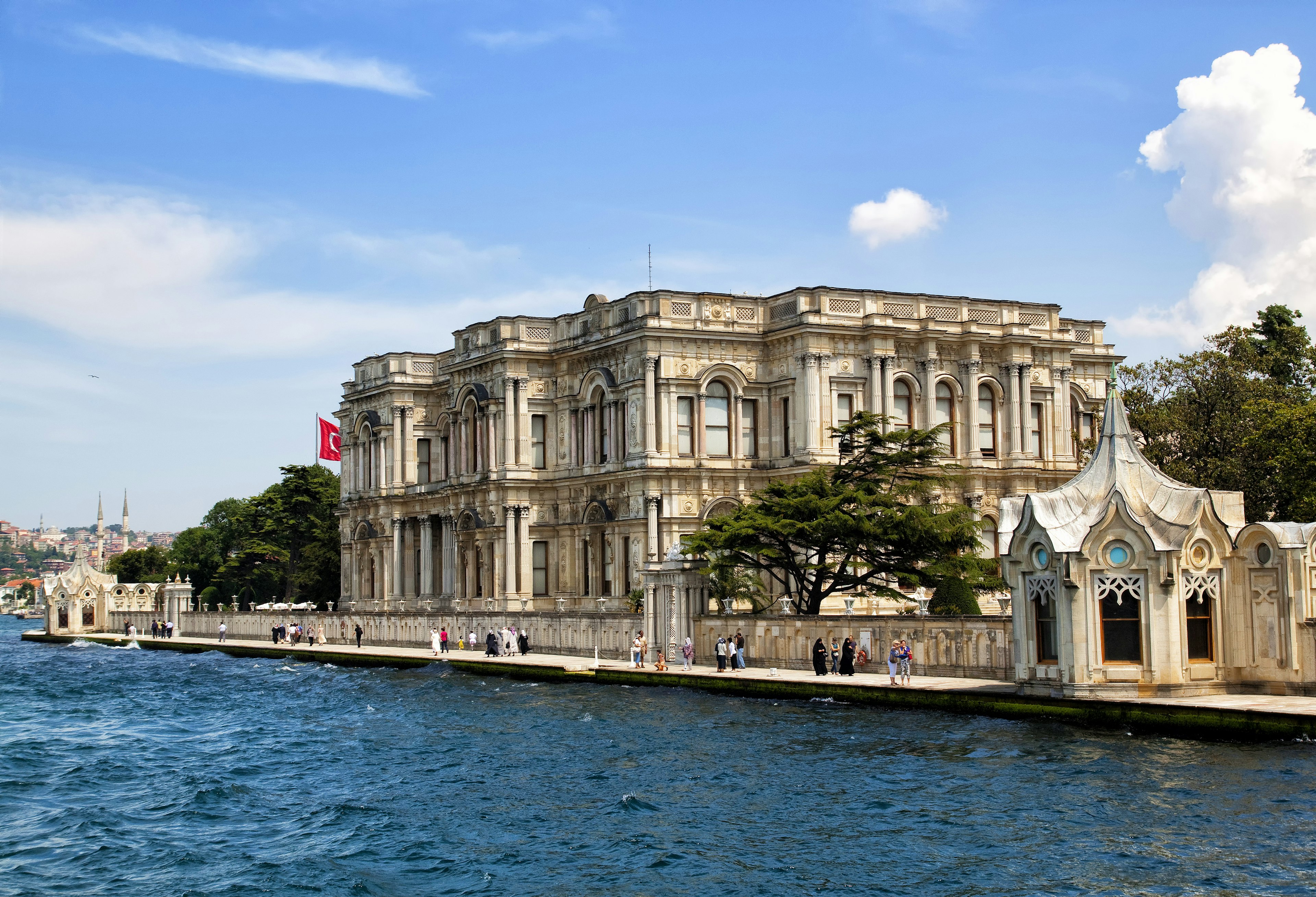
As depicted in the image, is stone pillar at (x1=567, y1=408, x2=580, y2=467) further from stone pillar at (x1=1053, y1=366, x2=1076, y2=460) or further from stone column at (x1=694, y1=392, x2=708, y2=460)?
stone pillar at (x1=1053, y1=366, x2=1076, y2=460)

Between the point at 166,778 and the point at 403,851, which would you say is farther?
the point at 166,778

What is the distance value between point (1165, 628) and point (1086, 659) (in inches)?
57.0

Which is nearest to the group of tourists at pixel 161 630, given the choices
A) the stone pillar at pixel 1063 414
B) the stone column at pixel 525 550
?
the stone column at pixel 525 550

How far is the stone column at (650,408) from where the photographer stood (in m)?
51.2

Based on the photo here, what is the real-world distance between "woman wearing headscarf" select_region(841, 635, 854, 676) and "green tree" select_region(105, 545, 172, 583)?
Answer: 96867 millimetres

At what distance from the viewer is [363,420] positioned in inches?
2675

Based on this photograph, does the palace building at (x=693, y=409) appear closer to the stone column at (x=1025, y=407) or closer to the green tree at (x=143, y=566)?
the stone column at (x=1025, y=407)

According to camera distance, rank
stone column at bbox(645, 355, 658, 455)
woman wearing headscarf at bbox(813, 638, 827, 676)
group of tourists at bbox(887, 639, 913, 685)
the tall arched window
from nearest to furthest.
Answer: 1. group of tourists at bbox(887, 639, 913, 685)
2. woman wearing headscarf at bbox(813, 638, 827, 676)
3. stone column at bbox(645, 355, 658, 455)
4. the tall arched window

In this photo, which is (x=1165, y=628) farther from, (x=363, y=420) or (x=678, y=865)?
(x=363, y=420)

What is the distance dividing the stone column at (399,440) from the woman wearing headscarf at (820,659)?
3470 centimetres

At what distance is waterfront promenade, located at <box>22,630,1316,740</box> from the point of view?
23703 millimetres

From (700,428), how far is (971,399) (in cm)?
969

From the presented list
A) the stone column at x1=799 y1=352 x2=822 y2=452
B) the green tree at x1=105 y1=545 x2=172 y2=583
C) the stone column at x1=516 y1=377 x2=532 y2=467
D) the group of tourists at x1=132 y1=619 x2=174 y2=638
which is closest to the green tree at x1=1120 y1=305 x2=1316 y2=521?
the stone column at x1=799 y1=352 x2=822 y2=452

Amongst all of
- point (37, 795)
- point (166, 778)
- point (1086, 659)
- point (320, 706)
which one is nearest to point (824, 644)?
point (1086, 659)
